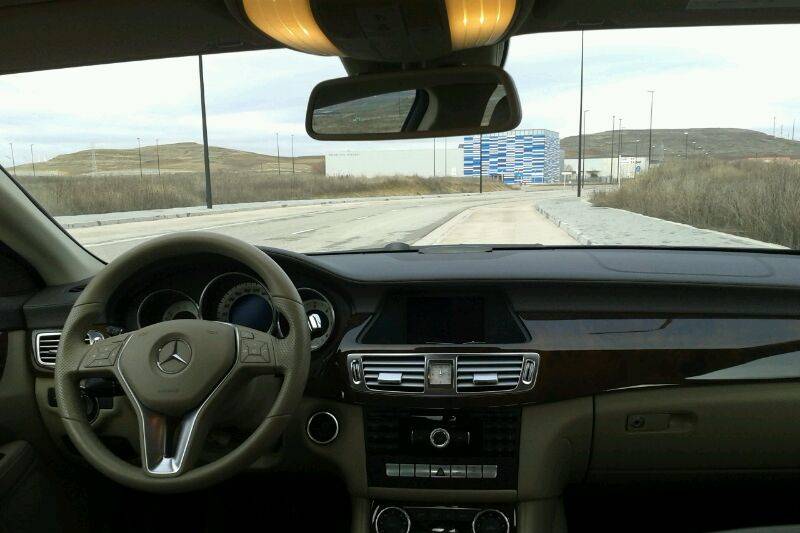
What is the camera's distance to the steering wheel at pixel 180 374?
197 cm

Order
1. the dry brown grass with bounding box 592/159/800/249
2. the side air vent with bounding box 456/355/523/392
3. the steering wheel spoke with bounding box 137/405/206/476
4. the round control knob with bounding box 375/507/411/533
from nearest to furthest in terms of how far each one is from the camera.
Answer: the steering wheel spoke with bounding box 137/405/206/476, the side air vent with bounding box 456/355/523/392, the round control knob with bounding box 375/507/411/533, the dry brown grass with bounding box 592/159/800/249

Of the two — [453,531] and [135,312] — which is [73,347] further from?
[453,531]

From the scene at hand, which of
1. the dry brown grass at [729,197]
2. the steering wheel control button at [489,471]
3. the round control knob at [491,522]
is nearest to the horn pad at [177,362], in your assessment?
the steering wheel control button at [489,471]

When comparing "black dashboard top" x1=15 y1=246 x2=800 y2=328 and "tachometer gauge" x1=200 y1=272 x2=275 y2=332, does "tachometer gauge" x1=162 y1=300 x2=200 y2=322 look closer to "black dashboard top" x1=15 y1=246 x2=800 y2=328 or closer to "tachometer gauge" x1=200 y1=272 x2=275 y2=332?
"tachometer gauge" x1=200 y1=272 x2=275 y2=332

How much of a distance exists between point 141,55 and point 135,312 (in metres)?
1.74

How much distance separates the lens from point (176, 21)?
319cm

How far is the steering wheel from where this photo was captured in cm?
197

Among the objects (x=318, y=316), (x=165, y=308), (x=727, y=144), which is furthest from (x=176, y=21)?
(x=727, y=144)

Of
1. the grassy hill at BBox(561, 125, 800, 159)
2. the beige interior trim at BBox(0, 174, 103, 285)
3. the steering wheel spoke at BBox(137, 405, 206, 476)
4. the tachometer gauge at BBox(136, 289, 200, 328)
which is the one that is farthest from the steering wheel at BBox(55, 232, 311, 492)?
the grassy hill at BBox(561, 125, 800, 159)

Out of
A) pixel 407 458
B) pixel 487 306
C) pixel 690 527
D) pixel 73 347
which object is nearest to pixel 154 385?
pixel 73 347

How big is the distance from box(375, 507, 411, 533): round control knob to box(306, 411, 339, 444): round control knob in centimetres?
38

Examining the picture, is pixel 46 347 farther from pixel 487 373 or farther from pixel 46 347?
pixel 487 373

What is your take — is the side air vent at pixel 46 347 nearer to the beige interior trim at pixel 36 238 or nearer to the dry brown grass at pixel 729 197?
the beige interior trim at pixel 36 238

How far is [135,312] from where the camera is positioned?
8.24 feet
